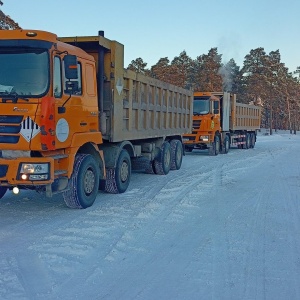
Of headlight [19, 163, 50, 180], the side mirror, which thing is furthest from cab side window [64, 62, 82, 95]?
headlight [19, 163, 50, 180]

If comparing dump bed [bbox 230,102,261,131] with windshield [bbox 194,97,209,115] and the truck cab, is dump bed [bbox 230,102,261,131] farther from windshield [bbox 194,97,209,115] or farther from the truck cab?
windshield [bbox 194,97,209,115]

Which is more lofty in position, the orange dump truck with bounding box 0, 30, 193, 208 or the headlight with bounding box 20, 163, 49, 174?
the orange dump truck with bounding box 0, 30, 193, 208

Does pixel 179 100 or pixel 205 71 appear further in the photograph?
pixel 205 71

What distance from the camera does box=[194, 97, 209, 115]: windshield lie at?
19.3m

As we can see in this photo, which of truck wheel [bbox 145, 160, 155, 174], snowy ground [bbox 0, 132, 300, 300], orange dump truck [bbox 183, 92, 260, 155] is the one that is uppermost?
orange dump truck [bbox 183, 92, 260, 155]

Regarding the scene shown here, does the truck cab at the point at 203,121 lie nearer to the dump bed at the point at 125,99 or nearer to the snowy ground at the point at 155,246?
the dump bed at the point at 125,99

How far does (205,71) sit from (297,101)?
28.6m

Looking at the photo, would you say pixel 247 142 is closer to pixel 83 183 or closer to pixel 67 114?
pixel 83 183

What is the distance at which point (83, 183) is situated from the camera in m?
7.51

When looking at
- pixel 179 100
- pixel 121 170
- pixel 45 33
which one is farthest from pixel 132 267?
pixel 179 100

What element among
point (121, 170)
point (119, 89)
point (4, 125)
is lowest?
point (121, 170)

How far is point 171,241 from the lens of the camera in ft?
19.0

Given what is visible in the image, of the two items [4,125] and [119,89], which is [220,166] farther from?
[4,125]

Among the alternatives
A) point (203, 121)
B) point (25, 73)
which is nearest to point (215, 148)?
point (203, 121)
